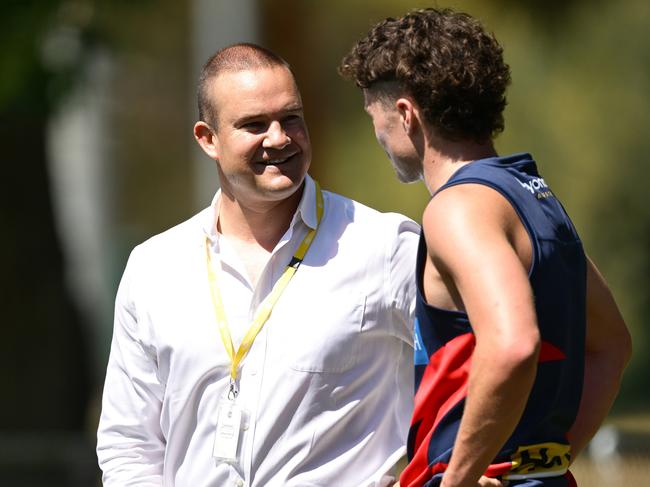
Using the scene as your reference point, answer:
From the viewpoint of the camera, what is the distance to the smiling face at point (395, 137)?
3.18 m

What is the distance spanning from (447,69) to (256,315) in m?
0.97

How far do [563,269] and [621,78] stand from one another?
7.77 metres

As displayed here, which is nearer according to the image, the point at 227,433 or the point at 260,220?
the point at 227,433

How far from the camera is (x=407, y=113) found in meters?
3.14

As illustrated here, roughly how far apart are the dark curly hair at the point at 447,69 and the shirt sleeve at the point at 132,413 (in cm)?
116

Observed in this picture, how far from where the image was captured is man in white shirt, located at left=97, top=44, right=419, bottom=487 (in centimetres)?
354

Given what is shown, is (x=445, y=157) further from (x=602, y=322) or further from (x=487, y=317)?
(x=602, y=322)

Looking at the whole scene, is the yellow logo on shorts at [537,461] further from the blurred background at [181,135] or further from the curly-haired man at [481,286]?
the blurred background at [181,135]

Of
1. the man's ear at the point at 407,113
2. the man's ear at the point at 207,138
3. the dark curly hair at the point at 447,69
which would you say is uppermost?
the dark curly hair at the point at 447,69

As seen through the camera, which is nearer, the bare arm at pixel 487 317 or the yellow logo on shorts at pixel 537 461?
the bare arm at pixel 487 317

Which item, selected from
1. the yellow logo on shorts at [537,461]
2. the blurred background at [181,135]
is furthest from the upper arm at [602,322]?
the blurred background at [181,135]

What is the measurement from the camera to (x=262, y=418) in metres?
3.54

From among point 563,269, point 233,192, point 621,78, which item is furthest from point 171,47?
point 563,269

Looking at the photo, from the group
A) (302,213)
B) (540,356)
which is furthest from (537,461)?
(302,213)
